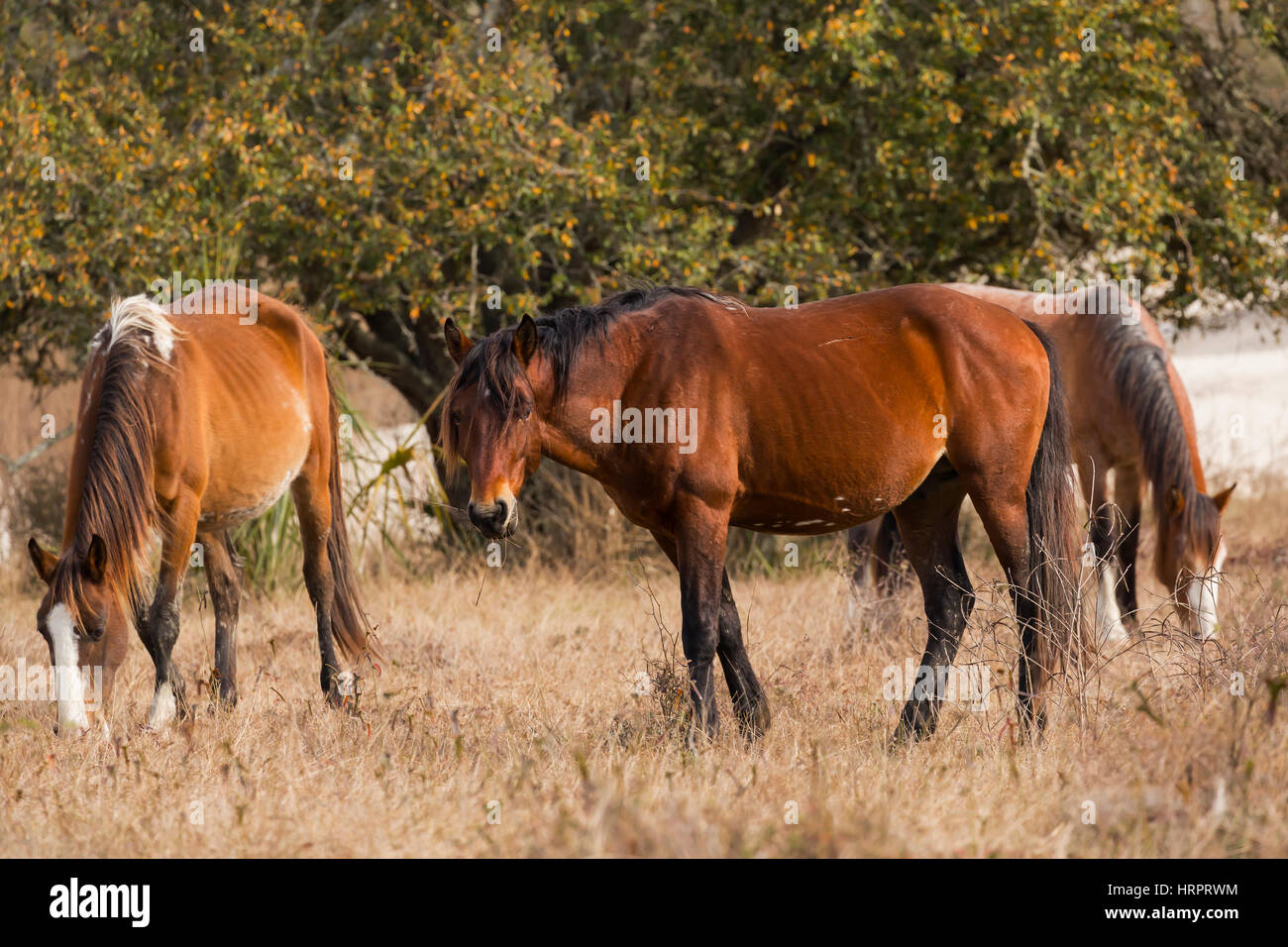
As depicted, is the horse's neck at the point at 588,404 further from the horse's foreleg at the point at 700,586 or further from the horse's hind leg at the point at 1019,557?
the horse's hind leg at the point at 1019,557

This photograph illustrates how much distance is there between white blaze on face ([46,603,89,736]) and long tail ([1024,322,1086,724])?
11.5 ft

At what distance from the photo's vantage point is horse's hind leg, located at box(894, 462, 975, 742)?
528cm

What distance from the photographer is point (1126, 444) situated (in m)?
7.82

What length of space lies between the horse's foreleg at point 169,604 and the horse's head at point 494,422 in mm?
1711

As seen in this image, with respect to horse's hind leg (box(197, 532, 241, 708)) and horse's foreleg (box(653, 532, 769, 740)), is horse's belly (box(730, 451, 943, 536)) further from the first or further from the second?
horse's hind leg (box(197, 532, 241, 708))

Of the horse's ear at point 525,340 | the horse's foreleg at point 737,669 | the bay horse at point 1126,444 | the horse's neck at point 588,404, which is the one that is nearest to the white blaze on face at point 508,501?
the horse's neck at point 588,404

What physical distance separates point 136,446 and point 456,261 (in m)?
4.95

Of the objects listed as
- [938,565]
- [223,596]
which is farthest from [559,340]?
[223,596]

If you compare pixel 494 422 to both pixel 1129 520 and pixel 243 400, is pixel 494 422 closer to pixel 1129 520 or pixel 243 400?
pixel 243 400

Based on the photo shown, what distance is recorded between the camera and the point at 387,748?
487cm

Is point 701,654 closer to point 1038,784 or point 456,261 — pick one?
point 1038,784

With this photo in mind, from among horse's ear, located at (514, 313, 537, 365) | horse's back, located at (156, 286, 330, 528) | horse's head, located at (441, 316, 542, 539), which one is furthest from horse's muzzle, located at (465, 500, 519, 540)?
horse's back, located at (156, 286, 330, 528)

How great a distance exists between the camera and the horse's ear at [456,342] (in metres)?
4.72
